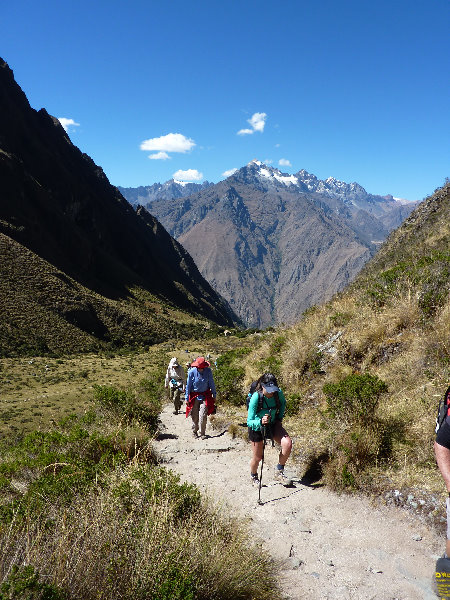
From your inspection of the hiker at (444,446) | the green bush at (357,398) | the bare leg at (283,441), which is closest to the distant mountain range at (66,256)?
the bare leg at (283,441)

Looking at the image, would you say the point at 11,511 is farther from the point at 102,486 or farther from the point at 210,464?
the point at 210,464

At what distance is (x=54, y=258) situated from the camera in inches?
2660

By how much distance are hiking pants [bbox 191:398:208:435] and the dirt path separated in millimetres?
1998

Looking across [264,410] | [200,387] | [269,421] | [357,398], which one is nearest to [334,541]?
[269,421]

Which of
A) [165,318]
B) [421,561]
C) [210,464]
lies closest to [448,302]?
[421,561]

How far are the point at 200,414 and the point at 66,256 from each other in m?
73.2

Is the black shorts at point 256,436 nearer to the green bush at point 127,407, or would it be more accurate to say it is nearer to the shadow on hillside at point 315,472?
the shadow on hillside at point 315,472

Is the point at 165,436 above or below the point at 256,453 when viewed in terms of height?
below

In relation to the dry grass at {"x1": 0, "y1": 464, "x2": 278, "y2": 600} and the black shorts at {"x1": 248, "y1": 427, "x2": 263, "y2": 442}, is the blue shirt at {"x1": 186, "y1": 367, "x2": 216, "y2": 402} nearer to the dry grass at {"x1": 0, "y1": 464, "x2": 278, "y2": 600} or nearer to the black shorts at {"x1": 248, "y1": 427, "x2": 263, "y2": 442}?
the black shorts at {"x1": 248, "y1": 427, "x2": 263, "y2": 442}

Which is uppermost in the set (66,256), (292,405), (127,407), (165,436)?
(66,256)

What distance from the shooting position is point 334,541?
13.2ft

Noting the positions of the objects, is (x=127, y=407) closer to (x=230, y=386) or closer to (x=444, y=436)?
(x=230, y=386)

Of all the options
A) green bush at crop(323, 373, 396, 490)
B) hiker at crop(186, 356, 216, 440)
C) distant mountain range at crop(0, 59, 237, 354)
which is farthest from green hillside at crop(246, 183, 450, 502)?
distant mountain range at crop(0, 59, 237, 354)

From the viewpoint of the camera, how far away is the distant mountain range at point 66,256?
161 ft
